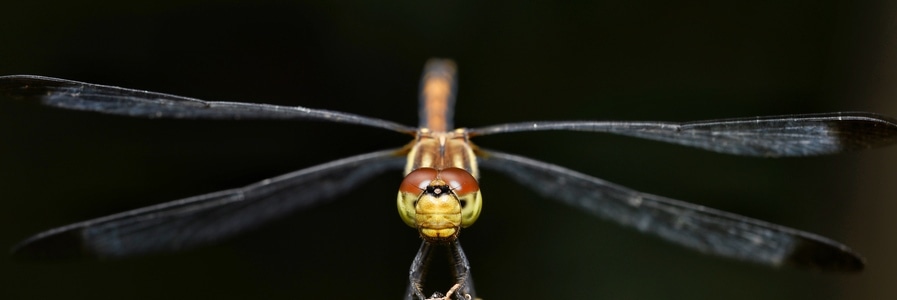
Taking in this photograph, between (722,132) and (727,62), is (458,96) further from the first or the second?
(722,132)

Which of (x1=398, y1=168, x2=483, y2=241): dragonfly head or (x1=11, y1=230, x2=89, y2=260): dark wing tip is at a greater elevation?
(x1=398, y1=168, x2=483, y2=241): dragonfly head

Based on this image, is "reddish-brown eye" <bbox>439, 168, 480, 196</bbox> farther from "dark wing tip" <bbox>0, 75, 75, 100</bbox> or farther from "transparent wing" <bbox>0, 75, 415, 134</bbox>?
"dark wing tip" <bbox>0, 75, 75, 100</bbox>

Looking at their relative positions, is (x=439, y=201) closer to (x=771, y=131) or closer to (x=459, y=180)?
(x=459, y=180)

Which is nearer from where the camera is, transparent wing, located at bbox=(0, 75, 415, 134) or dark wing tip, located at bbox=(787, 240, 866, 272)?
transparent wing, located at bbox=(0, 75, 415, 134)

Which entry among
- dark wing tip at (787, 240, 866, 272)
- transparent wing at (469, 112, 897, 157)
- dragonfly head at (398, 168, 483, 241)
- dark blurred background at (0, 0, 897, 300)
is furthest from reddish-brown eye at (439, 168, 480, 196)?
dark blurred background at (0, 0, 897, 300)

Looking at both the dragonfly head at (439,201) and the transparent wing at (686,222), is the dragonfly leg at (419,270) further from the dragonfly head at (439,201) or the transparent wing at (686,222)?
the transparent wing at (686,222)

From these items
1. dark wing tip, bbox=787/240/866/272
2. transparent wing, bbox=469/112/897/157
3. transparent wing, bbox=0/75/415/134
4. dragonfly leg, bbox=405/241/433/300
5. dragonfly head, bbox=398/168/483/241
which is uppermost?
transparent wing, bbox=0/75/415/134
